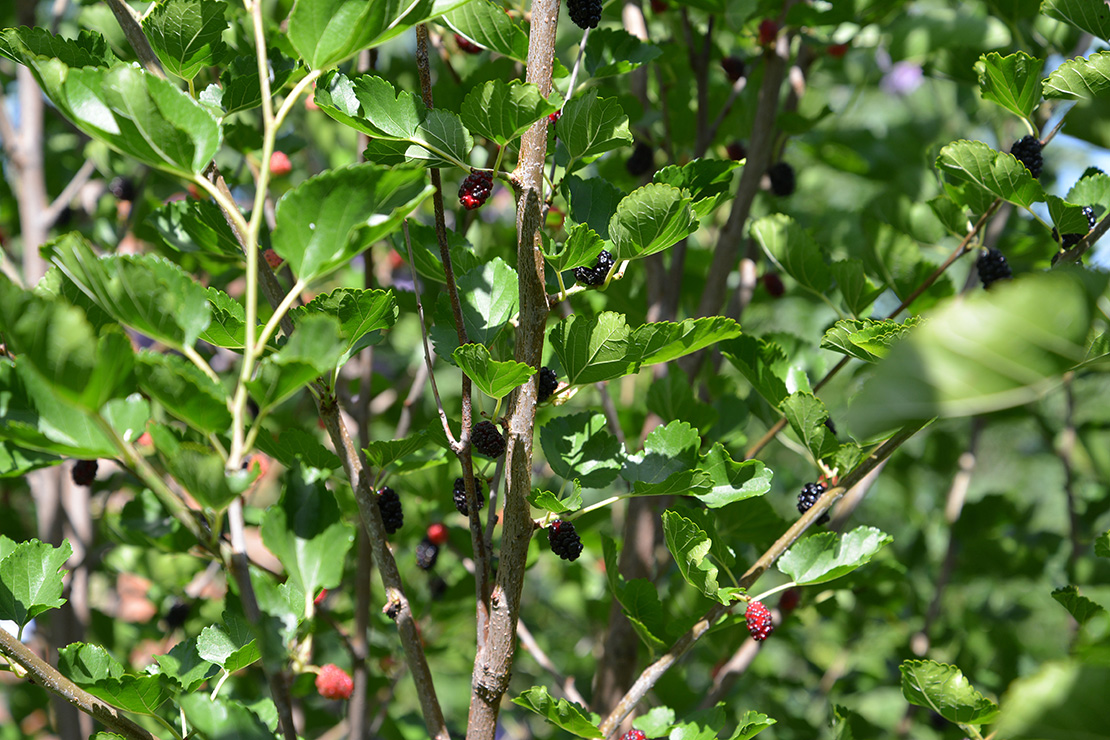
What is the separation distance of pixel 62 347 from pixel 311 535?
0.15 meters

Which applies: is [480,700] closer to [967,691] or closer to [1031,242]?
[967,691]

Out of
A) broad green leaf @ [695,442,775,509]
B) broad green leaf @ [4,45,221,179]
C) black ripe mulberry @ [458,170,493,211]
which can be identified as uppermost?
broad green leaf @ [4,45,221,179]

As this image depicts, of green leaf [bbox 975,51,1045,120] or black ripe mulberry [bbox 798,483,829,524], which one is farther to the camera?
black ripe mulberry [bbox 798,483,829,524]

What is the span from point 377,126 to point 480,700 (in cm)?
37

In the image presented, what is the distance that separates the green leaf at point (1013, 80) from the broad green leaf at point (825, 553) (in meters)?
0.32

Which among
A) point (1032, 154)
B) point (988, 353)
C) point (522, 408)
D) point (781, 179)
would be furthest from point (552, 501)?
point (781, 179)

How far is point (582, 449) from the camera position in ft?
1.82

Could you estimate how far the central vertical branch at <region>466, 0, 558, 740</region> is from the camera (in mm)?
468

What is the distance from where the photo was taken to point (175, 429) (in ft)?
1.43

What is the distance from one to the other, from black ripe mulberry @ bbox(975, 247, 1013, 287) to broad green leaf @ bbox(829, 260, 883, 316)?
0.08m

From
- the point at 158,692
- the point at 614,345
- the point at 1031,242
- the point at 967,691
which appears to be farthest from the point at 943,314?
the point at 1031,242

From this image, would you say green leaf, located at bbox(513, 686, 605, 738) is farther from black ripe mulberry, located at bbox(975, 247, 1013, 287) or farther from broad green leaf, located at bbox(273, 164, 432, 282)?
black ripe mulberry, located at bbox(975, 247, 1013, 287)

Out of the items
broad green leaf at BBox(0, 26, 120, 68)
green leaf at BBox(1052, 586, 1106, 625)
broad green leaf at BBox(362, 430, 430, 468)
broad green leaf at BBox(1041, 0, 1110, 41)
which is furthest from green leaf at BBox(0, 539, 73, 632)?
broad green leaf at BBox(1041, 0, 1110, 41)

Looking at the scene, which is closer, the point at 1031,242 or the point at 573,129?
the point at 573,129
